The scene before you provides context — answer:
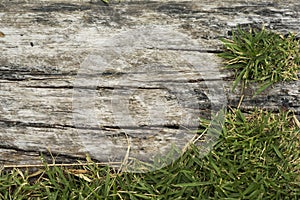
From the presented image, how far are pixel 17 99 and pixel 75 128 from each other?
0.40 metres

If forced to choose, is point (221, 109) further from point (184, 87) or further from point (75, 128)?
point (75, 128)

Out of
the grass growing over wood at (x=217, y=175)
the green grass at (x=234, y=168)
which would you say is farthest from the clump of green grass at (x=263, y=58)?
the grass growing over wood at (x=217, y=175)

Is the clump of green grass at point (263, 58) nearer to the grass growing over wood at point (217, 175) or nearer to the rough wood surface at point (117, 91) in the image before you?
the rough wood surface at point (117, 91)

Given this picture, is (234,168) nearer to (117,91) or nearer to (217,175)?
(217,175)

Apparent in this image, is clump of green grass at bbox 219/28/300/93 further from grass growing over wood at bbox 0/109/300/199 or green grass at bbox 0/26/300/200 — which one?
grass growing over wood at bbox 0/109/300/199

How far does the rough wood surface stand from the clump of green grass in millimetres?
67

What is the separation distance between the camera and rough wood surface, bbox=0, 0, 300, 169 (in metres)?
3.01

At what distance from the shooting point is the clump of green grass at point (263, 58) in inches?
117

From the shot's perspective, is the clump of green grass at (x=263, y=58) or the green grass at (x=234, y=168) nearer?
the green grass at (x=234, y=168)

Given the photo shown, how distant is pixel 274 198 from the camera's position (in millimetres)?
2814

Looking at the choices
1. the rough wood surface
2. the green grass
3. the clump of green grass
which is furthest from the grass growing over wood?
the clump of green grass

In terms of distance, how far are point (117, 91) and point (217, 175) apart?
0.77 meters

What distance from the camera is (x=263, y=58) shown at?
2.97 metres

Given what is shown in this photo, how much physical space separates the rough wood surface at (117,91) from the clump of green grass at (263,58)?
2.6 inches
